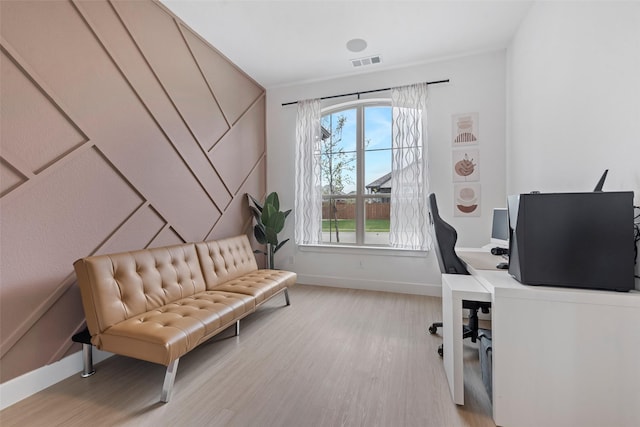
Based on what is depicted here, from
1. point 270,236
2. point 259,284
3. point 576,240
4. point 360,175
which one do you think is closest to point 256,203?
point 270,236

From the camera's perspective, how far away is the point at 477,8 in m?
2.66

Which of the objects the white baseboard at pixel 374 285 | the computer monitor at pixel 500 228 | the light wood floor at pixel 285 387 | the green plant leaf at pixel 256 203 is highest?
the green plant leaf at pixel 256 203

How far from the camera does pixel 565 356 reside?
1321 millimetres

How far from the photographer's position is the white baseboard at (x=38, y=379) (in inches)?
62.7

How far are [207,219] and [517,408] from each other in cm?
314

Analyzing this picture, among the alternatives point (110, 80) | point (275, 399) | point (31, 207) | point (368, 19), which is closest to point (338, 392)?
point (275, 399)

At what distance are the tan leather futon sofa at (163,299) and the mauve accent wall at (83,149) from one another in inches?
10.9

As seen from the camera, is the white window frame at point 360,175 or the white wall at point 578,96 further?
the white window frame at point 360,175

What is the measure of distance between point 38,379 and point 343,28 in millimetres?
3932

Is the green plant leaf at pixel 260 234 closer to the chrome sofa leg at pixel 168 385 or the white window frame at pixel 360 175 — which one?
the white window frame at pixel 360 175

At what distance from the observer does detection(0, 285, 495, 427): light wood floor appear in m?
1.49

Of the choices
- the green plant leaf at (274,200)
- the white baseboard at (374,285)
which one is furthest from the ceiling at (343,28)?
the white baseboard at (374,285)

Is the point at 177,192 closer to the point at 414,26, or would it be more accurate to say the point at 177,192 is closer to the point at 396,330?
the point at 396,330

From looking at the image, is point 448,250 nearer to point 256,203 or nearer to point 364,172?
point 364,172
